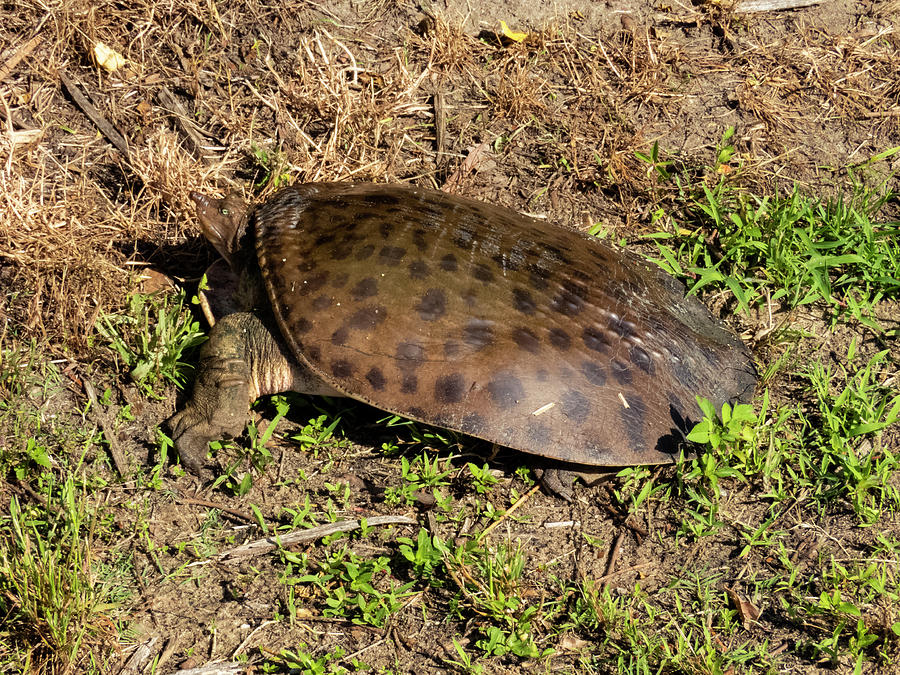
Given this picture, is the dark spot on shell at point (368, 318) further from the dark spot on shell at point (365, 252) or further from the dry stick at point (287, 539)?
the dry stick at point (287, 539)

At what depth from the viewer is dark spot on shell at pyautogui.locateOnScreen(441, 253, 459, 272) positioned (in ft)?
9.79

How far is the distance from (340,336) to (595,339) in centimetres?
93

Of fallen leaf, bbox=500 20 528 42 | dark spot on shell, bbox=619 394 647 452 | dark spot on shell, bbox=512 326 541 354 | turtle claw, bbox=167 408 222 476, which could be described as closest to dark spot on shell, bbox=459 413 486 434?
dark spot on shell, bbox=512 326 541 354

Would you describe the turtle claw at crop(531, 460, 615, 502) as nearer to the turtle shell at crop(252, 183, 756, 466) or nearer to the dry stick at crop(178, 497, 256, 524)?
the turtle shell at crop(252, 183, 756, 466)

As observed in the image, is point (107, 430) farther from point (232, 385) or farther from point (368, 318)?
point (368, 318)

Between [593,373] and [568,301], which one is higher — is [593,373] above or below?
below

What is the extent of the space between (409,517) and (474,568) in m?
0.34

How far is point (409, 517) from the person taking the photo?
9.98 ft

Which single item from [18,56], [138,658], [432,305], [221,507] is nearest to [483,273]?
[432,305]

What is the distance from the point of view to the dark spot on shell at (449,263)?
2984 millimetres

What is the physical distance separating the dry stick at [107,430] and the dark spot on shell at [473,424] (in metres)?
1.30

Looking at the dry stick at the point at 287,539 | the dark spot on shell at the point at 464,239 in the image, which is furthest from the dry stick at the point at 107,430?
the dark spot on shell at the point at 464,239

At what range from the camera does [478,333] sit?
9.48 feet

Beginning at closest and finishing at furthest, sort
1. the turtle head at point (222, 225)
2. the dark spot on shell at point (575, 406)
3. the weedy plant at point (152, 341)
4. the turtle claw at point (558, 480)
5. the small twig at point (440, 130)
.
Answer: the dark spot on shell at point (575, 406), the turtle claw at point (558, 480), the weedy plant at point (152, 341), the turtle head at point (222, 225), the small twig at point (440, 130)
